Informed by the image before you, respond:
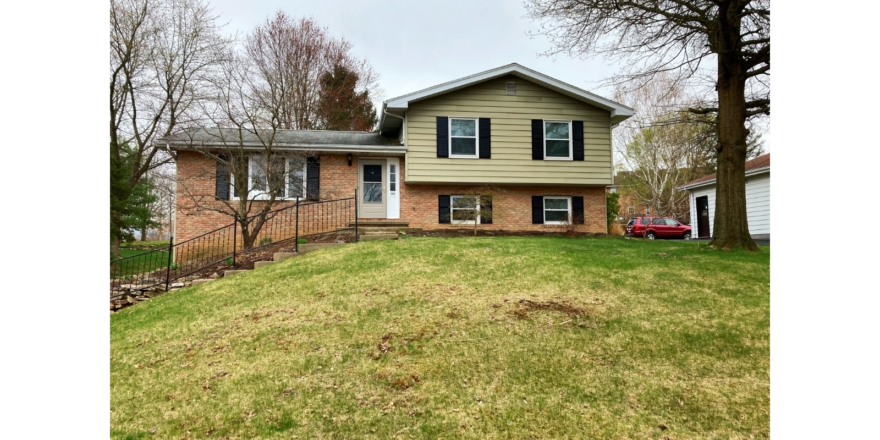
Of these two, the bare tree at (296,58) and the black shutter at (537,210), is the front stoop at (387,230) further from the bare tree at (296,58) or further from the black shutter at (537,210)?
the bare tree at (296,58)

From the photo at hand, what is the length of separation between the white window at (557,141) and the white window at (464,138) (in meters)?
2.35

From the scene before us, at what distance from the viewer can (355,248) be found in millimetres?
9367

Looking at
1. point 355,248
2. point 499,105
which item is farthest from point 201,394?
point 499,105

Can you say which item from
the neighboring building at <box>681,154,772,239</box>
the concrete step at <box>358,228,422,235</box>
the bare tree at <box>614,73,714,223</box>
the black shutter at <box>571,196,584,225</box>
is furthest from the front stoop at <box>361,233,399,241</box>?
the bare tree at <box>614,73,714,223</box>

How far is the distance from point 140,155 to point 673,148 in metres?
27.1

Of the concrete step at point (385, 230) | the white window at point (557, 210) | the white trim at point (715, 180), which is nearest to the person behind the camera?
the concrete step at point (385, 230)

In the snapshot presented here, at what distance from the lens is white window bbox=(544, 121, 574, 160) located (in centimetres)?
1430

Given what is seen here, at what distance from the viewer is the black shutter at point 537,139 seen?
14.1m

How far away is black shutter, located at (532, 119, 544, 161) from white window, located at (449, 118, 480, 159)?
6.10 ft

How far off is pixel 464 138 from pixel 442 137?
73cm

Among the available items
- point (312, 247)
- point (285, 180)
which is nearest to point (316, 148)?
point (285, 180)

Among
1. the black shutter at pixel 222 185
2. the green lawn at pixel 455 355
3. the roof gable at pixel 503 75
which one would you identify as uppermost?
Result: the roof gable at pixel 503 75

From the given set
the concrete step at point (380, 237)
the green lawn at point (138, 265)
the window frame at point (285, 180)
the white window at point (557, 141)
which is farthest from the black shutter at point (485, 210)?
the green lawn at point (138, 265)
